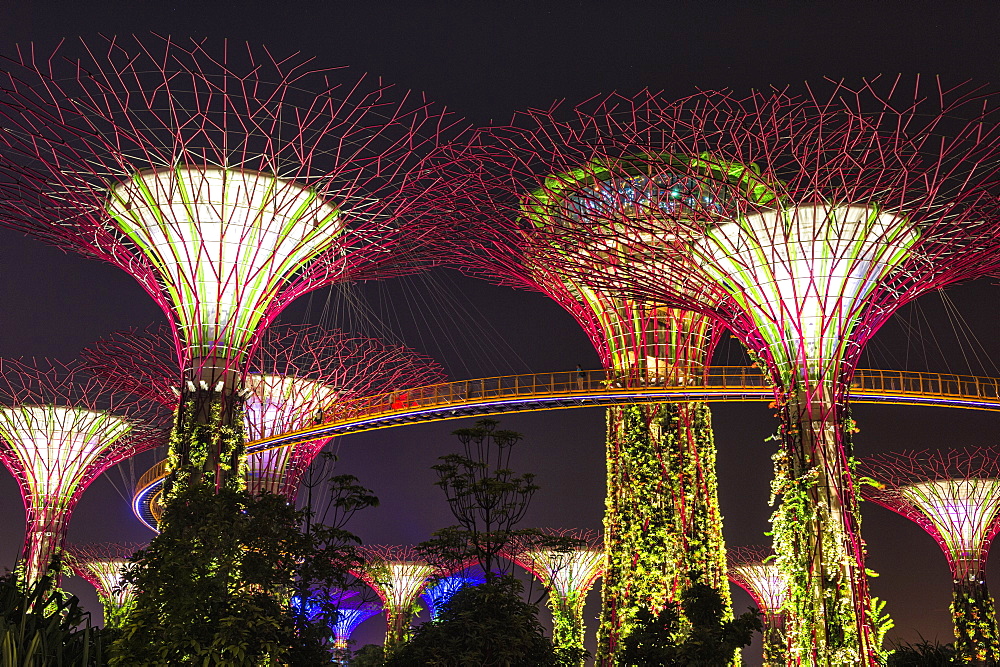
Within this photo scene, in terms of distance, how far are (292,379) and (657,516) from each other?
2157cm

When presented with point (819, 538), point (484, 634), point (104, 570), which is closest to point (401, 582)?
point (104, 570)

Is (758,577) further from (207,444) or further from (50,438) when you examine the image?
(207,444)

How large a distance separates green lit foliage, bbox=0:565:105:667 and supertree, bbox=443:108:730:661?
14862 millimetres

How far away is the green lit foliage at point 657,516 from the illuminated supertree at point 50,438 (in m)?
24.9

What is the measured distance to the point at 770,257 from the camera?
26000 mm

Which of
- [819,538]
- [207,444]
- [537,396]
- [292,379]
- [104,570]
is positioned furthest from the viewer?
[104,570]

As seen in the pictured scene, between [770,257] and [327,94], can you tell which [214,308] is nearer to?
[327,94]

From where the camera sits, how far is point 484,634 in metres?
23.7

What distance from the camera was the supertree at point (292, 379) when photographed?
42.0m

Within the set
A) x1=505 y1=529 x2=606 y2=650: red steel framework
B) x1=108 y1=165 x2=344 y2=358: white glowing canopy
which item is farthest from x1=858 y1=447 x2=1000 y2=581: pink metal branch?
x1=108 y1=165 x2=344 y2=358: white glowing canopy

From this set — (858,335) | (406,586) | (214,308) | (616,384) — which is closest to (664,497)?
(616,384)

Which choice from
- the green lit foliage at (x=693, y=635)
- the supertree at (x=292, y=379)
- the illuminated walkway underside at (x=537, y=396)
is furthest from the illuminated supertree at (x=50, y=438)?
the green lit foliage at (x=693, y=635)

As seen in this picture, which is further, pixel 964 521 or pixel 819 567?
pixel 964 521

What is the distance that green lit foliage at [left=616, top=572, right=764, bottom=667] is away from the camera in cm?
2347
